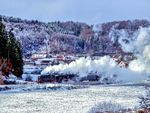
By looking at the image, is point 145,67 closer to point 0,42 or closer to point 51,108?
point 0,42

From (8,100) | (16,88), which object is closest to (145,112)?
(8,100)

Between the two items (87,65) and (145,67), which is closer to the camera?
(145,67)

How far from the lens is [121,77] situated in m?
142

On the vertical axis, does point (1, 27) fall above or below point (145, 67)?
above

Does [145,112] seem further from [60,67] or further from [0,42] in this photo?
[60,67]

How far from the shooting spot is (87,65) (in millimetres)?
159500

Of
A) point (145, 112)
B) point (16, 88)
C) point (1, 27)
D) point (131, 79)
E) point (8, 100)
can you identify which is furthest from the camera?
point (131, 79)

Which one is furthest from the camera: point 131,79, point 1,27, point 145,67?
point 131,79

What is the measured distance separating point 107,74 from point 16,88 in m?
68.4

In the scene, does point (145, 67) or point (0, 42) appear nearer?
point (0, 42)

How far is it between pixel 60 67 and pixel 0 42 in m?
47.8

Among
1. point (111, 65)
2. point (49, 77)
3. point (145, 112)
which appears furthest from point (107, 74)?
point (145, 112)

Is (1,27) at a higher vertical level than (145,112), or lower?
higher

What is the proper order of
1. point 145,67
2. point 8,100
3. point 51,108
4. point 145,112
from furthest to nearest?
point 145,67, point 8,100, point 51,108, point 145,112
